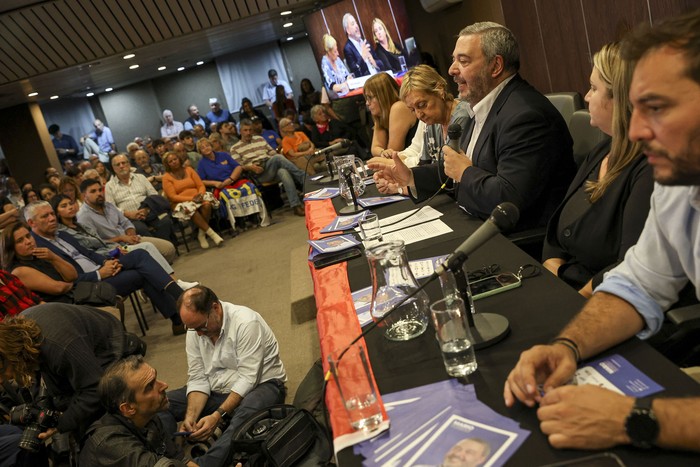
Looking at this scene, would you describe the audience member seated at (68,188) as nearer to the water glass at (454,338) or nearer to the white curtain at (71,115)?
the water glass at (454,338)

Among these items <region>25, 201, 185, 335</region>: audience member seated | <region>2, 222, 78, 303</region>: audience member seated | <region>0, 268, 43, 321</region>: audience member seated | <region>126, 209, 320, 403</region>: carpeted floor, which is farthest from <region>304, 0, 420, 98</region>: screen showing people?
<region>0, 268, 43, 321</region>: audience member seated

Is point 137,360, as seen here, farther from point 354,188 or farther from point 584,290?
point 584,290

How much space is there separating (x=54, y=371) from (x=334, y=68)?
711 centimetres

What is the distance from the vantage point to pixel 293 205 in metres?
7.84

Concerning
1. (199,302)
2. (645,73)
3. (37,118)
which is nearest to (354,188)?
(199,302)

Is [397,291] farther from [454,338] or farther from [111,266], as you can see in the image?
[111,266]

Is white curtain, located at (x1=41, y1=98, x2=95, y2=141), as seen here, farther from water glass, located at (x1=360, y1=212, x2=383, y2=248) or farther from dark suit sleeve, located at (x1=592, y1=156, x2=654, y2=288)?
dark suit sleeve, located at (x1=592, y1=156, x2=654, y2=288)

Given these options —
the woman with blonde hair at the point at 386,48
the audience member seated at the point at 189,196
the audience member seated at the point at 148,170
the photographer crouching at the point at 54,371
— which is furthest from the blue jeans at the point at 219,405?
the woman with blonde hair at the point at 386,48

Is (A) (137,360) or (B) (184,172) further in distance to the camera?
(B) (184,172)

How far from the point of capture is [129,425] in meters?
2.44

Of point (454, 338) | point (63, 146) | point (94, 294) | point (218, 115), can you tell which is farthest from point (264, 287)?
point (63, 146)

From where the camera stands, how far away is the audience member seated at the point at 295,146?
830 cm

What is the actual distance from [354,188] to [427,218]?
2.63 feet

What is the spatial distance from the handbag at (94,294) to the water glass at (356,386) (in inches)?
138
